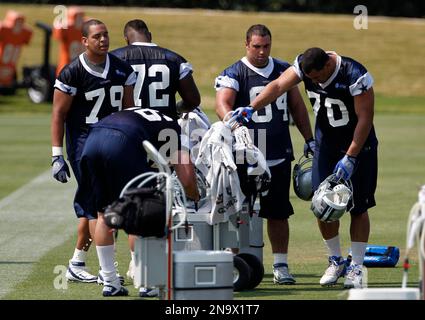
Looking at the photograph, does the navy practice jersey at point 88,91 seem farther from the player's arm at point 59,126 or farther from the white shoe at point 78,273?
the white shoe at point 78,273

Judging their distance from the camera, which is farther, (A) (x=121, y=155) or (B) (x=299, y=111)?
(B) (x=299, y=111)

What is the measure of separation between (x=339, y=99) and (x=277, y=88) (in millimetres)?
525

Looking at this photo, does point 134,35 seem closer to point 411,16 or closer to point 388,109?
point 388,109

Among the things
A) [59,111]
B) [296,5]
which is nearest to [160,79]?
[59,111]

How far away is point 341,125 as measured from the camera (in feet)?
33.2

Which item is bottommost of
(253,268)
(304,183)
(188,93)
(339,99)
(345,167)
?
(253,268)

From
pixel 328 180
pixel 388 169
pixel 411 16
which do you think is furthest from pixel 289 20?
pixel 328 180

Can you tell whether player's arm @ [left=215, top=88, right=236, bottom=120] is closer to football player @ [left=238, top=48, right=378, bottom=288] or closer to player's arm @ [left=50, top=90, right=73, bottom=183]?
football player @ [left=238, top=48, right=378, bottom=288]

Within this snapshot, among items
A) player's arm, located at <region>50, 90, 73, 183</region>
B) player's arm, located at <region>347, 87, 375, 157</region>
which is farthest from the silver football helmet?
player's arm, located at <region>50, 90, 73, 183</region>

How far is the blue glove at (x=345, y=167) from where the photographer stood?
9.80m

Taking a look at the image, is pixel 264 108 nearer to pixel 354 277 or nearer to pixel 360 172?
pixel 360 172

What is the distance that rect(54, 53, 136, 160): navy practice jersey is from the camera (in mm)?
10062

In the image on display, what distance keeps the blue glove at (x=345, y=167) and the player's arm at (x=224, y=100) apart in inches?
47.4
